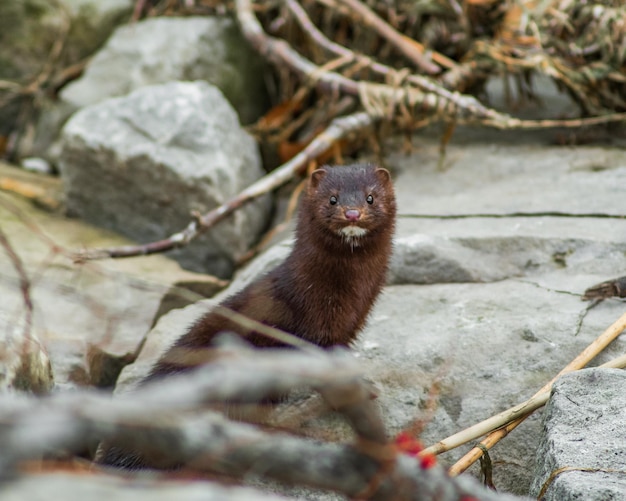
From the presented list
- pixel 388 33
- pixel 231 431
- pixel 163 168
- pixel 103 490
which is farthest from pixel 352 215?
pixel 388 33

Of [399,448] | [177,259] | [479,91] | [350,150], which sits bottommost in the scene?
[177,259]

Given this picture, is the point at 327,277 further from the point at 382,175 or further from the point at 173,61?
the point at 173,61

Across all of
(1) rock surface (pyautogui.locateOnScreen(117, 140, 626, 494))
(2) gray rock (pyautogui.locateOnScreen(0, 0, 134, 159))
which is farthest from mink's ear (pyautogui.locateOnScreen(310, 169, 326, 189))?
(2) gray rock (pyautogui.locateOnScreen(0, 0, 134, 159))

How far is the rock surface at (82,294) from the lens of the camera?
3613mm

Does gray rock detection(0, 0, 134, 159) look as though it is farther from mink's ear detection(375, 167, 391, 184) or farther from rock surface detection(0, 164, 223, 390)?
mink's ear detection(375, 167, 391, 184)

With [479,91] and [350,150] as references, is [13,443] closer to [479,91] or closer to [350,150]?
[350,150]

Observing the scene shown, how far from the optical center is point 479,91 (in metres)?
5.80

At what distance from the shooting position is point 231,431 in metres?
1.27

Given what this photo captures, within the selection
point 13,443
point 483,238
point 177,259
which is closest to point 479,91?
point 483,238

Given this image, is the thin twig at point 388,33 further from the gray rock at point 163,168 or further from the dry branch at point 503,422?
the dry branch at point 503,422

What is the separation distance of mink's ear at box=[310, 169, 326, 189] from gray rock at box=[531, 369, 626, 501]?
1357 mm

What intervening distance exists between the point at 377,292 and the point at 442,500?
83.4 inches

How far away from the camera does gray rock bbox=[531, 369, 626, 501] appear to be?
223 centimetres

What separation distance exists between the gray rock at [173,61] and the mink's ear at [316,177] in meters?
2.47
